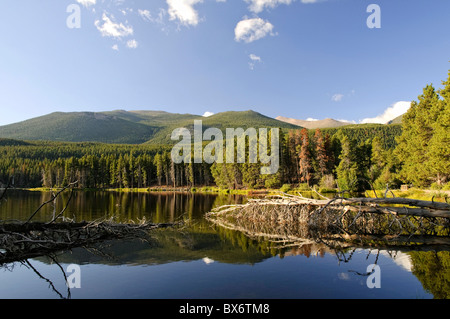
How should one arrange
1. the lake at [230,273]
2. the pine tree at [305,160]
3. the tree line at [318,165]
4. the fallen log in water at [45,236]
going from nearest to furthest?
the lake at [230,273]
the fallen log in water at [45,236]
the tree line at [318,165]
the pine tree at [305,160]

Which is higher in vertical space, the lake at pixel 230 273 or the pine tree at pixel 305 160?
the pine tree at pixel 305 160

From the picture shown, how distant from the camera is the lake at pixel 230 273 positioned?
6.47 m

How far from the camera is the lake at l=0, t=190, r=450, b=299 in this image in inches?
255

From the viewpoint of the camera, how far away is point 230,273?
800 centimetres

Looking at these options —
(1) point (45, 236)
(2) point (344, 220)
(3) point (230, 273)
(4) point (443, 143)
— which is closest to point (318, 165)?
(4) point (443, 143)

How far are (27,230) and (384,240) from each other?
1387cm

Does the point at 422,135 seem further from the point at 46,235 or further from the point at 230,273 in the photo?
the point at 46,235

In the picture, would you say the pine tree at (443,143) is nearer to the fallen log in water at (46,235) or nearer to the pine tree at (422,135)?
the pine tree at (422,135)

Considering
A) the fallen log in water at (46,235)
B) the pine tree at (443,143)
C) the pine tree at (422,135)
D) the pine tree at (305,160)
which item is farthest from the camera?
the pine tree at (305,160)

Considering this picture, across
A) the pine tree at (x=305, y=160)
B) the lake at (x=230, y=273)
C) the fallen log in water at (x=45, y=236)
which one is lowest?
the lake at (x=230, y=273)

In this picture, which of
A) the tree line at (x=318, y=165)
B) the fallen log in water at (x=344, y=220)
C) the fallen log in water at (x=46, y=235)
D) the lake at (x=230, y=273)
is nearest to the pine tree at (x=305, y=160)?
the tree line at (x=318, y=165)

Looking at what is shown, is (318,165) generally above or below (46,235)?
above

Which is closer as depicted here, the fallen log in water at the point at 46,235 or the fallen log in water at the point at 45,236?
the fallen log in water at the point at 46,235
